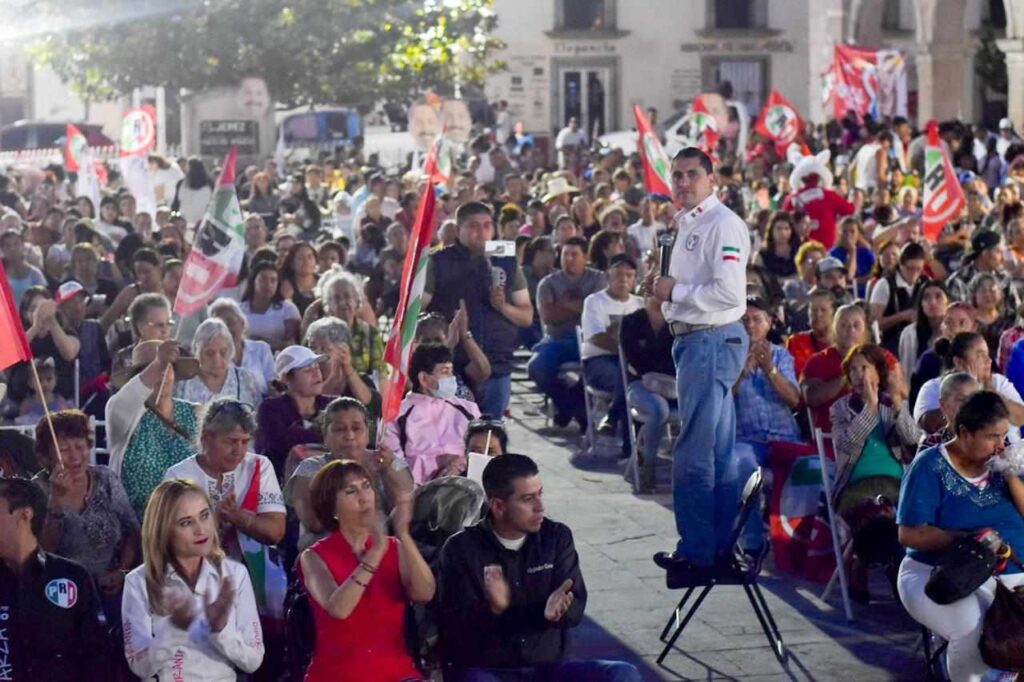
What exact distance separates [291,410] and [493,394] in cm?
313

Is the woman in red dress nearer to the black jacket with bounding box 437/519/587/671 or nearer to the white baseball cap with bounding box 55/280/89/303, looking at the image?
the black jacket with bounding box 437/519/587/671

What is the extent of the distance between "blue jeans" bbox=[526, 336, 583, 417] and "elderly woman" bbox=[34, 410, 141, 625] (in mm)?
6811

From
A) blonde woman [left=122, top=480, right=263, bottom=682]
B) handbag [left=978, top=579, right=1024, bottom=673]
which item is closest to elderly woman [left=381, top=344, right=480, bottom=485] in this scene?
blonde woman [left=122, top=480, right=263, bottom=682]

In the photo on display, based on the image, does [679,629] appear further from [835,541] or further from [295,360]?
[295,360]

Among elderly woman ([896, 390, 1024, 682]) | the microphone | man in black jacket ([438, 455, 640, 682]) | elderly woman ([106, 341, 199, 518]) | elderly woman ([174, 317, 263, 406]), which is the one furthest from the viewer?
elderly woman ([174, 317, 263, 406])

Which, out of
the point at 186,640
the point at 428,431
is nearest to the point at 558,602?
the point at 186,640

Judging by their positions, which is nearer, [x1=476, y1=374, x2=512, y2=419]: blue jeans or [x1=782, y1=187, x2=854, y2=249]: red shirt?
[x1=476, y1=374, x2=512, y2=419]: blue jeans

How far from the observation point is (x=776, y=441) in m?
10.3

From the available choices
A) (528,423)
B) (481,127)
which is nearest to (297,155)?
(481,127)

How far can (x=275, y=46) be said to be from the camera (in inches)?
1662

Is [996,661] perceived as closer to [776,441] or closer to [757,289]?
[776,441]

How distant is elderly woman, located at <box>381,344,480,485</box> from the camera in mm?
9156

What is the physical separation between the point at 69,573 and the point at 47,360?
16.1 feet

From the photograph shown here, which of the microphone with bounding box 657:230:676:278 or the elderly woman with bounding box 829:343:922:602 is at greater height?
the microphone with bounding box 657:230:676:278
